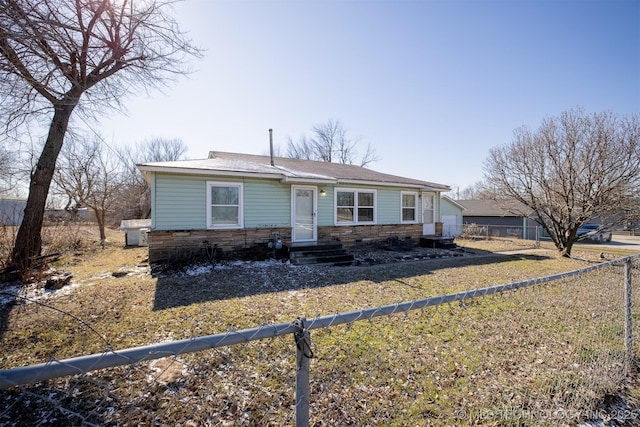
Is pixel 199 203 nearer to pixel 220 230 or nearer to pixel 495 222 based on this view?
pixel 220 230

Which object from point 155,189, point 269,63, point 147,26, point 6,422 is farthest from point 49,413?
point 269,63

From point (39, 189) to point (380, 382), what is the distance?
35.0 ft

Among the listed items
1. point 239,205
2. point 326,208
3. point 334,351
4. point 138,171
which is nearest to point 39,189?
point 239,205

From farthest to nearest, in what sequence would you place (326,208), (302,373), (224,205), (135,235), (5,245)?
(135,235)
(326,208)
(224,205)
(5,245)
(302,373)

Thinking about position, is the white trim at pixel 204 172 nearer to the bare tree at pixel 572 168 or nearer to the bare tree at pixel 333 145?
the bare tree at pixel 572 168

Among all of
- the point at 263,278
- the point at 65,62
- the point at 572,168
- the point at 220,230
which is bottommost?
the point at 263,278

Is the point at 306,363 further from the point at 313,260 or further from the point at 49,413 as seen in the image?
the point at 313,260

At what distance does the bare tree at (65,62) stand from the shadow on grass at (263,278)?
4.09 meters

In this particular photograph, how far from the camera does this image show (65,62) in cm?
523

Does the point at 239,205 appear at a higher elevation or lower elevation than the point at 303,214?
higher

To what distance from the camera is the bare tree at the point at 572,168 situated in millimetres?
9953

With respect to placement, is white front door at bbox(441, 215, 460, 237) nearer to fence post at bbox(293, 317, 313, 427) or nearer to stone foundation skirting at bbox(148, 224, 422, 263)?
stone foundation skirting at bbox(148, 224, 422, 263)

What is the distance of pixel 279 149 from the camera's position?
3338 cm

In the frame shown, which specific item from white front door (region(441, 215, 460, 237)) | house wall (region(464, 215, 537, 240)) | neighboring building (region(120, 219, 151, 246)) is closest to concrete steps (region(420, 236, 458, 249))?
white front door (region(441, 215, 460, 237))
